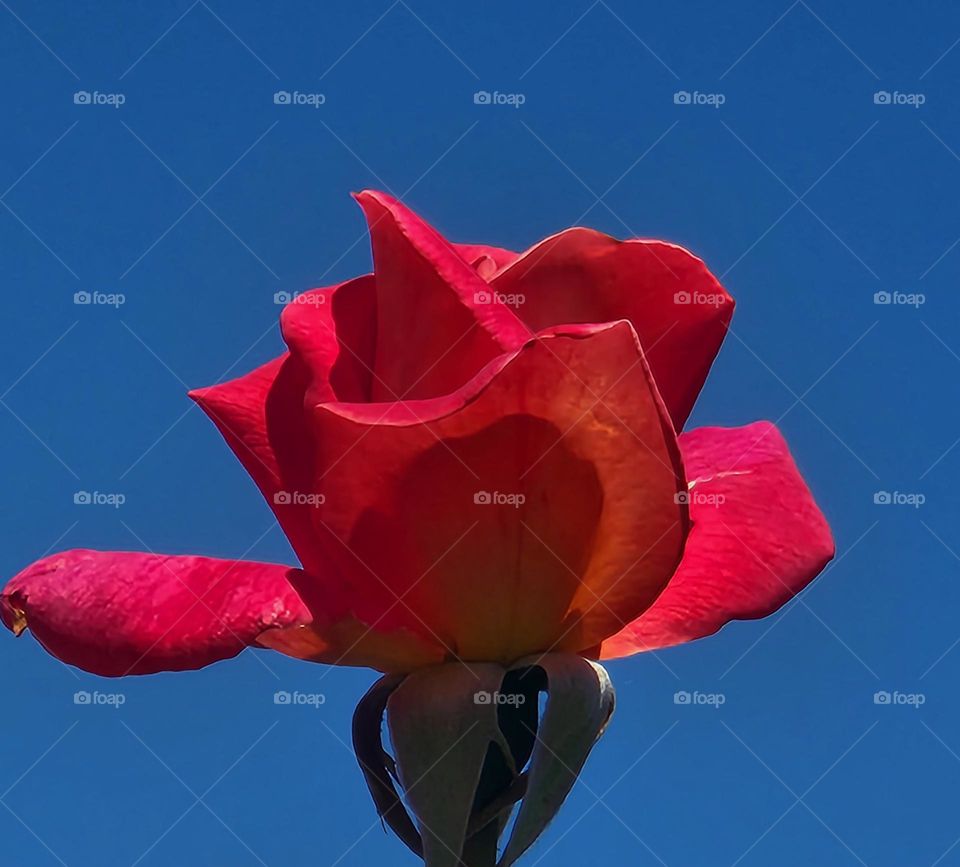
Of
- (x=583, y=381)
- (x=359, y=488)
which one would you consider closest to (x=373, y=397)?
(x=359, y=488)

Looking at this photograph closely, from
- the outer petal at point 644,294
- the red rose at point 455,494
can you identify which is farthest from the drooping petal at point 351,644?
the outer petal at point 644,294

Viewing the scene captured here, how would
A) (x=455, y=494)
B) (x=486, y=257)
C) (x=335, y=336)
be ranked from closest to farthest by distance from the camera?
(x=455, y=494)
(x=335, y=336)
(x=486, y=257)

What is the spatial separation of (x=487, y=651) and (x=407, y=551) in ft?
0.35

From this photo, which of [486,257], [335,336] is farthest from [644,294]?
[335,336]

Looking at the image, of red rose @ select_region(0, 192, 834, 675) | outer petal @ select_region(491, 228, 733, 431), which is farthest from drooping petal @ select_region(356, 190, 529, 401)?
outer petal @ select_region(491, 228, 733, 431)

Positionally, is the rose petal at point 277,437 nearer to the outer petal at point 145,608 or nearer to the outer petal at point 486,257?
the outer petal at point 145,608

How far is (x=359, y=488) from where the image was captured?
1.11m

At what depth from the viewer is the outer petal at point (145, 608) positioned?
1.11 metres

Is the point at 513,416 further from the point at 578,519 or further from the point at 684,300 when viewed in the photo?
the point at 684,300

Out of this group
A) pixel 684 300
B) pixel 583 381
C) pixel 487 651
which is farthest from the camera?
pixel 684 300

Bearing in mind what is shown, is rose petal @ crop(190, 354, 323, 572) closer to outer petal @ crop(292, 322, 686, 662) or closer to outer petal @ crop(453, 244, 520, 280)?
outer petal @ crop(292, 322, 686, 662)

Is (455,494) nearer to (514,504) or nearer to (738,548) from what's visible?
(514,504)

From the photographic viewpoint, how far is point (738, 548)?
1.30 m

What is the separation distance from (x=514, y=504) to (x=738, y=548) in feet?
0.91
